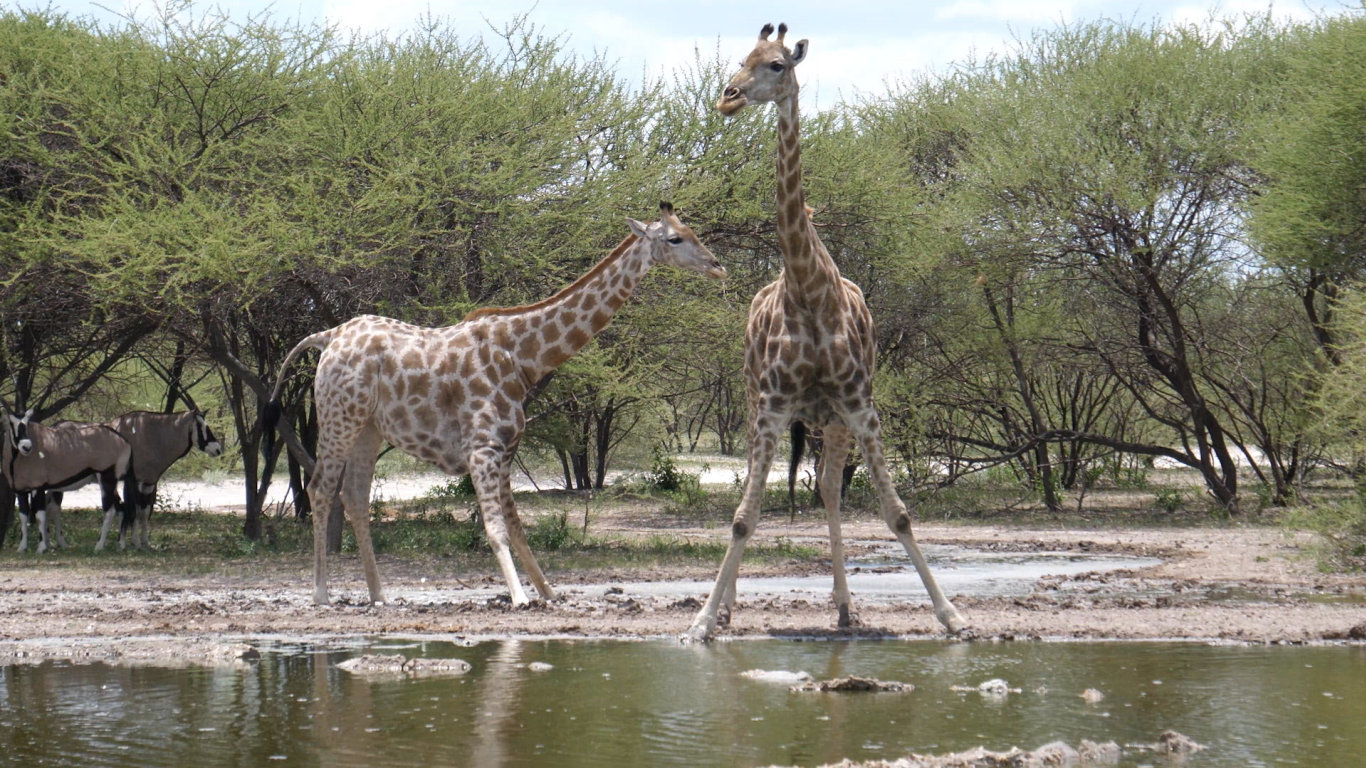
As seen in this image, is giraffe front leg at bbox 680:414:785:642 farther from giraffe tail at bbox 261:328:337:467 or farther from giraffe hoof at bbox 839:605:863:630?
giraffe tail at bbox 261:328:337:467

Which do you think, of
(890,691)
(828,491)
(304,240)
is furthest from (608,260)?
(890,691)

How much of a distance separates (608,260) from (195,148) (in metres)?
6.86

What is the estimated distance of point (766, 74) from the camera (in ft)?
29.2

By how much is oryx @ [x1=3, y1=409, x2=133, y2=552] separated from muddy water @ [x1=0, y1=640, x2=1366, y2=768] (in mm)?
10131

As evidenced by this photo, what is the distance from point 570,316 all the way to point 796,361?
10.6 ft

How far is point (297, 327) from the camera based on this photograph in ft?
60.0

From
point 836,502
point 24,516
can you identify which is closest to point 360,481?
point 836,502

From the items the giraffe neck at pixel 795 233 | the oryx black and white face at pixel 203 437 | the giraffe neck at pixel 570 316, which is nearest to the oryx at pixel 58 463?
the oryx black and white face at pixel 203 437

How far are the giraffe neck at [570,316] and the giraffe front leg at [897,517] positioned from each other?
3298 mm

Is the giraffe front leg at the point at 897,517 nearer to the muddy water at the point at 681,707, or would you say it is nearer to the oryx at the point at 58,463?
the muddy water at the point at 681,707

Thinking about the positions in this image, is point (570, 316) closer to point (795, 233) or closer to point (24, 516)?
point (795, 233)

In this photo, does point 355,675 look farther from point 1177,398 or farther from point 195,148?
point 1177,398

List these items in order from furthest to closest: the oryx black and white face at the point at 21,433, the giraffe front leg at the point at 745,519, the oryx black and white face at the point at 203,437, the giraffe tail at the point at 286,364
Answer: the oryx black and white face at the point at 203,437 → the oryx black and white face at the point at 21,433 → the giraffe tail at the point at 286,364 → the giraffe front leg at the point at 745,519

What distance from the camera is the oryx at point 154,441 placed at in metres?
18.5
